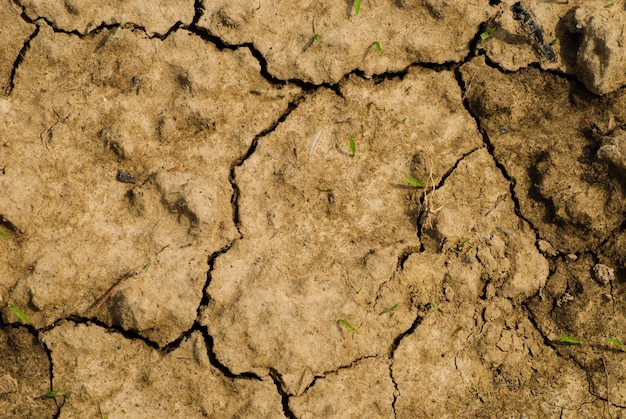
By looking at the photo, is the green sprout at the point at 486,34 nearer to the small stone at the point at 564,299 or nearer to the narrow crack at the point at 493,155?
the narrow crack at the point at 493,155

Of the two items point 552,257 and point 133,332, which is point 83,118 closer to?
point 133,332

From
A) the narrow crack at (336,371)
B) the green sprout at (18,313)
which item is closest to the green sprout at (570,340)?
the narrow crack at (336,371)

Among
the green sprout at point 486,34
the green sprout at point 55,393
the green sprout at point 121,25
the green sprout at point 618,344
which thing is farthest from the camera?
the green sprout at point 486,34

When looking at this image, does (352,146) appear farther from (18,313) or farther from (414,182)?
(18,313)

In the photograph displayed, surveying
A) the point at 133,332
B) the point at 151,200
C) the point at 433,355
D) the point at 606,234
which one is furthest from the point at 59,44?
the point at 606,234

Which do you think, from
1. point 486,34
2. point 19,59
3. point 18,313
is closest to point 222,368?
point 18,313

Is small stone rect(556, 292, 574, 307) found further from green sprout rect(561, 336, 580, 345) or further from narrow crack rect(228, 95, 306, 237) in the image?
narrow crack rect(228, 95, 306, 237)

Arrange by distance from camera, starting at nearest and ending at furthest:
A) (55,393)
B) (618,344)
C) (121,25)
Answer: (55,393) → (618,344) → (121,25)

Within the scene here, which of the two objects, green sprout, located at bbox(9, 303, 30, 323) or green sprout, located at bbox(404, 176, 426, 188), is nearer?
green sprout, located at bbox(9, 303, 30, 323)

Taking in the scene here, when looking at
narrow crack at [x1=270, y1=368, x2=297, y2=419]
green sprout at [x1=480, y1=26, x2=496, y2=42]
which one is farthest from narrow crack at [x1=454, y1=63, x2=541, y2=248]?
narrow crack at [x1=270, y1=368, x2=297, y2=419]
